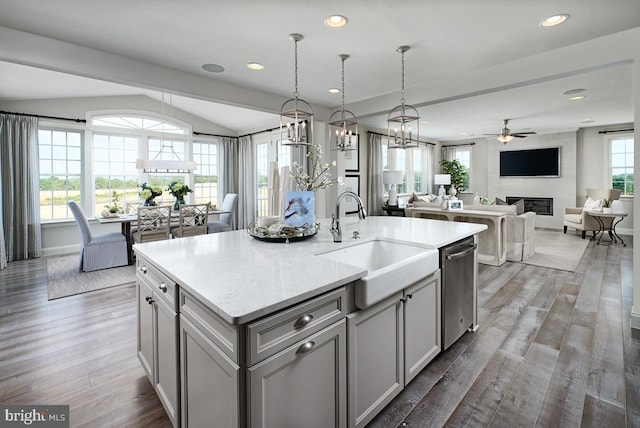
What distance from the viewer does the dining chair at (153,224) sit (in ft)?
15.8

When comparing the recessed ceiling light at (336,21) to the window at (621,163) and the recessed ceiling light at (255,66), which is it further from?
the window at (621,163)

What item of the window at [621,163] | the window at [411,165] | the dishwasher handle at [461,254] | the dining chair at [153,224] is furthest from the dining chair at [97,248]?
the window at [621,163]

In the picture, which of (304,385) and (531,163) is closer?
(304,385)

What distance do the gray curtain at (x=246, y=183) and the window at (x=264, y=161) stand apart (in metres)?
0.15

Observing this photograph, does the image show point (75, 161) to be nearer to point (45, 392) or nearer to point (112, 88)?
point (112, 88)

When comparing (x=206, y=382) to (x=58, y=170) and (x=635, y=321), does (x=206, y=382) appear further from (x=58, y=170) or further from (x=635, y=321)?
(x=58, y=170)

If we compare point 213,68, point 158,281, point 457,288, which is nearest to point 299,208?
point 158,281

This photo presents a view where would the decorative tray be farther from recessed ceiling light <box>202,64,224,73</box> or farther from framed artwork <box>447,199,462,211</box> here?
framed artwork <box>447,199,462,211</box>

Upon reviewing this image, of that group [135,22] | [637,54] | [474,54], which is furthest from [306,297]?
[637,54]

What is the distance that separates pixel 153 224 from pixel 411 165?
6578 mm

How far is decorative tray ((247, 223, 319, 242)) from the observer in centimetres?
221

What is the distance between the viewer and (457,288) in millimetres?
2357

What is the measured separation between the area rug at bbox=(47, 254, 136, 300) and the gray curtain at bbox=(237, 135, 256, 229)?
3.15 m

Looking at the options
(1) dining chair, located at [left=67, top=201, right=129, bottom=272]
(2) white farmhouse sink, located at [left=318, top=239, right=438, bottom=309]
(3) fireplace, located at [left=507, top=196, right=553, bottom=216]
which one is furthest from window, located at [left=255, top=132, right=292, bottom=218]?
(3) fireplace, located at [left=507, top=196, right=553, bottom=216]
